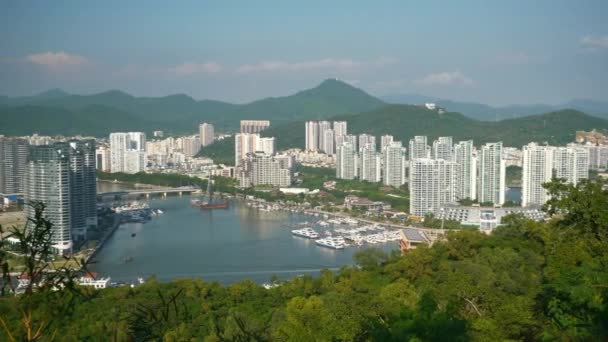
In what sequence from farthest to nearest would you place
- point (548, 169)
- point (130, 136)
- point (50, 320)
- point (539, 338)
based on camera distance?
point (130, 136)
point (548, 169)
point (539, 338)
point (50, 320)

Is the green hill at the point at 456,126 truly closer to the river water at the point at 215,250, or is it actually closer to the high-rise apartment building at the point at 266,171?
the high-rise apartment building at the point at 266,171

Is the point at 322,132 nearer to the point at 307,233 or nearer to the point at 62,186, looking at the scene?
the point at 307,233

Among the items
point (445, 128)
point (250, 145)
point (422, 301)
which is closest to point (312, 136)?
point (250, 145)

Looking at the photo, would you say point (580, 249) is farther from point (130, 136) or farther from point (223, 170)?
Result: point (130, 136)

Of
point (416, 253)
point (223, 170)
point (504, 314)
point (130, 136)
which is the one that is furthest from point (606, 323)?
point (130, 136)

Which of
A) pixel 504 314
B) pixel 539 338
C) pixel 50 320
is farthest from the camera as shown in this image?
pixel 504 314

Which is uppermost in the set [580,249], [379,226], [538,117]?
[538,117]

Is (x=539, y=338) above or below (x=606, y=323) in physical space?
below

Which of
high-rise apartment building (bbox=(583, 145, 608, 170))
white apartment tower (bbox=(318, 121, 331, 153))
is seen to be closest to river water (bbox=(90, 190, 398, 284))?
high-rise apartment building (bbox=(583, 145, 608, 170))

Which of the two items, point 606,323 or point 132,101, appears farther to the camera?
point 132,101
